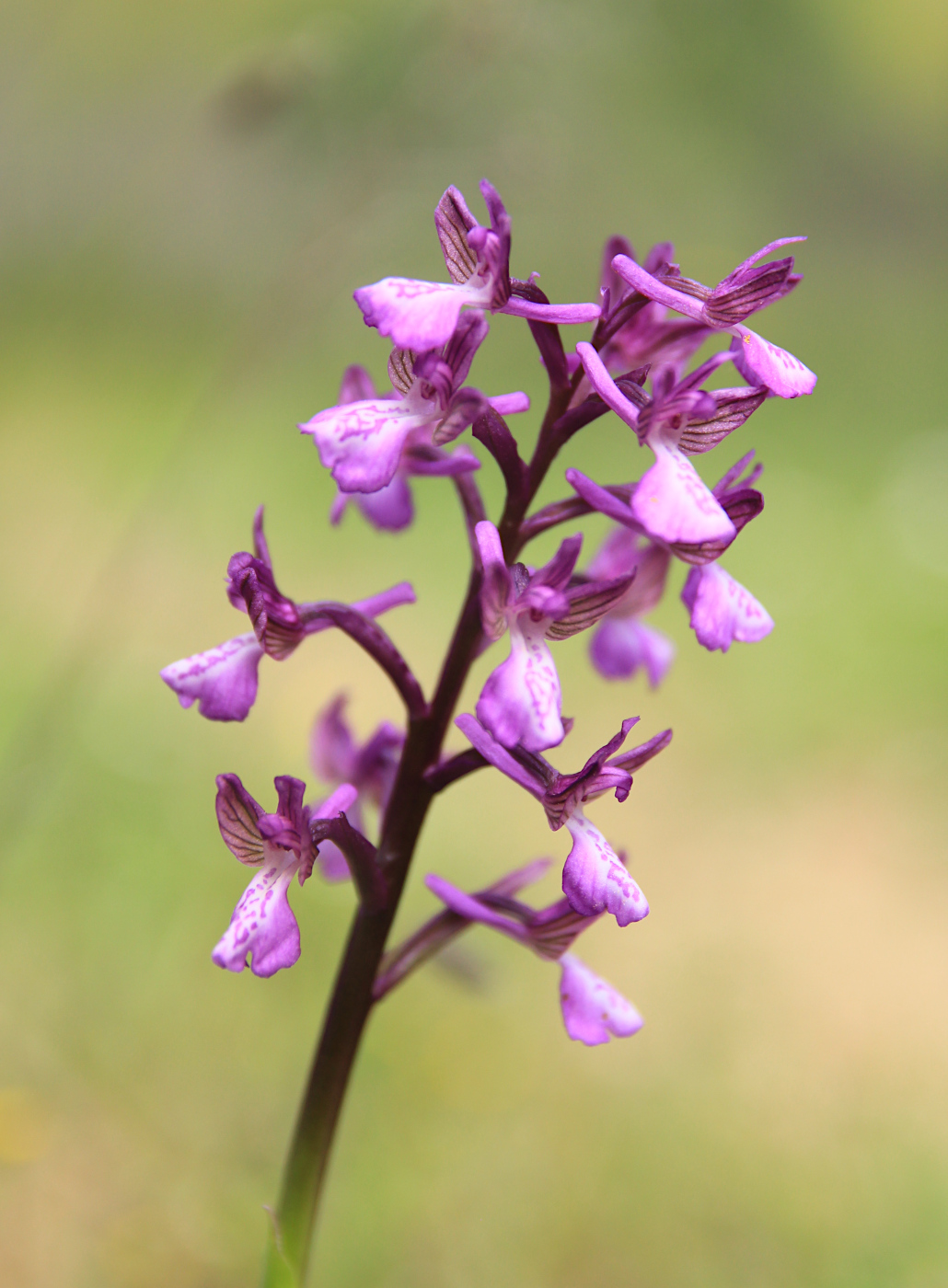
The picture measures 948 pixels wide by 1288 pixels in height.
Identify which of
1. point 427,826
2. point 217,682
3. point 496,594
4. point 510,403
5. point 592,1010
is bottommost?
point 427,826

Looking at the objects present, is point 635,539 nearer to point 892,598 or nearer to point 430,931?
point 430,931

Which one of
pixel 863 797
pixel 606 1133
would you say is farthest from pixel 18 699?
pixel 863 797

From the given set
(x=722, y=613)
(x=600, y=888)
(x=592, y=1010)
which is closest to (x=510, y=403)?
(x=722, y=613)

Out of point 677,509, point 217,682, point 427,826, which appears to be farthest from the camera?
point 427,826

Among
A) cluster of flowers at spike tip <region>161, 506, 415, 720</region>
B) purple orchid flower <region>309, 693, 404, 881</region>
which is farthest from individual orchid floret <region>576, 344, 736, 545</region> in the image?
purple orchid flower <region>309, 693, 404, 881</region>

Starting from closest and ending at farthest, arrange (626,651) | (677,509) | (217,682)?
(677,509) → (217,682) → (626,651)

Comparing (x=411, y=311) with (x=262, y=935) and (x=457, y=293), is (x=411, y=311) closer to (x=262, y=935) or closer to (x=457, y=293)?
(x=457, y=293)

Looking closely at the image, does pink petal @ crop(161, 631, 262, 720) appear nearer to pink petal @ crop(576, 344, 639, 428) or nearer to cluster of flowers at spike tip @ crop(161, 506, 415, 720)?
cluster of flowers at spike tip @ crop(161, 506, 415, 720)
